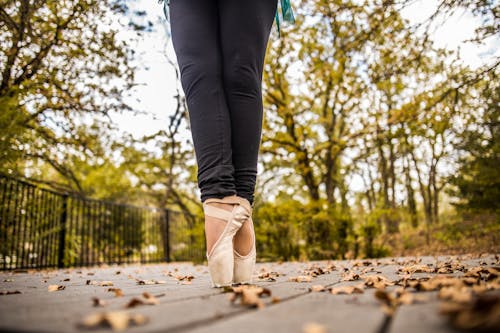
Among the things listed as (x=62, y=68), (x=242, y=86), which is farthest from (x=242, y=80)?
(x=62, y=68)

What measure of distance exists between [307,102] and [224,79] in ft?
28.3

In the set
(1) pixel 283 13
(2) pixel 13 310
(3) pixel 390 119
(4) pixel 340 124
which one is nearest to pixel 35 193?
(1) pixel 283 13

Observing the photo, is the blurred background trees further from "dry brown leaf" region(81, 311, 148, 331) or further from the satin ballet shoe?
"dry brown leaf" region(81, 311, 148, 331)

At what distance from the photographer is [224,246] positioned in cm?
129

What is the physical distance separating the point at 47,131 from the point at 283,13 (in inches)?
199

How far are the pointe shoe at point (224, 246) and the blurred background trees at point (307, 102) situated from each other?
2.78m

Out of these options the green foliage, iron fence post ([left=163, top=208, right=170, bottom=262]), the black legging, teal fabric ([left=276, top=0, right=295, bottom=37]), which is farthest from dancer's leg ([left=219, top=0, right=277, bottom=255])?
iron fence post ([left=163, top=208, right=170, bottom=262])

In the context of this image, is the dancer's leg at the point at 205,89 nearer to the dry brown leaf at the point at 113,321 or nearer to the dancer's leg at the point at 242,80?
the dancer's leg at the point at 242,80

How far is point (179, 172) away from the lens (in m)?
12.4

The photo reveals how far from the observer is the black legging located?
1.35m

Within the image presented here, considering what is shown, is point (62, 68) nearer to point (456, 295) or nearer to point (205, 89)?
point (205, 89)

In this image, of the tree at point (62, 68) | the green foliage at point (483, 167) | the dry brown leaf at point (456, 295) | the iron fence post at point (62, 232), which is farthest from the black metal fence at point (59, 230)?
the green foliage at point (483, 167)

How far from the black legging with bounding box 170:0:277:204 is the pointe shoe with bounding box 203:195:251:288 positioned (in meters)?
0.05

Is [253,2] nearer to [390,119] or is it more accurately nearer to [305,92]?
[390,119]
